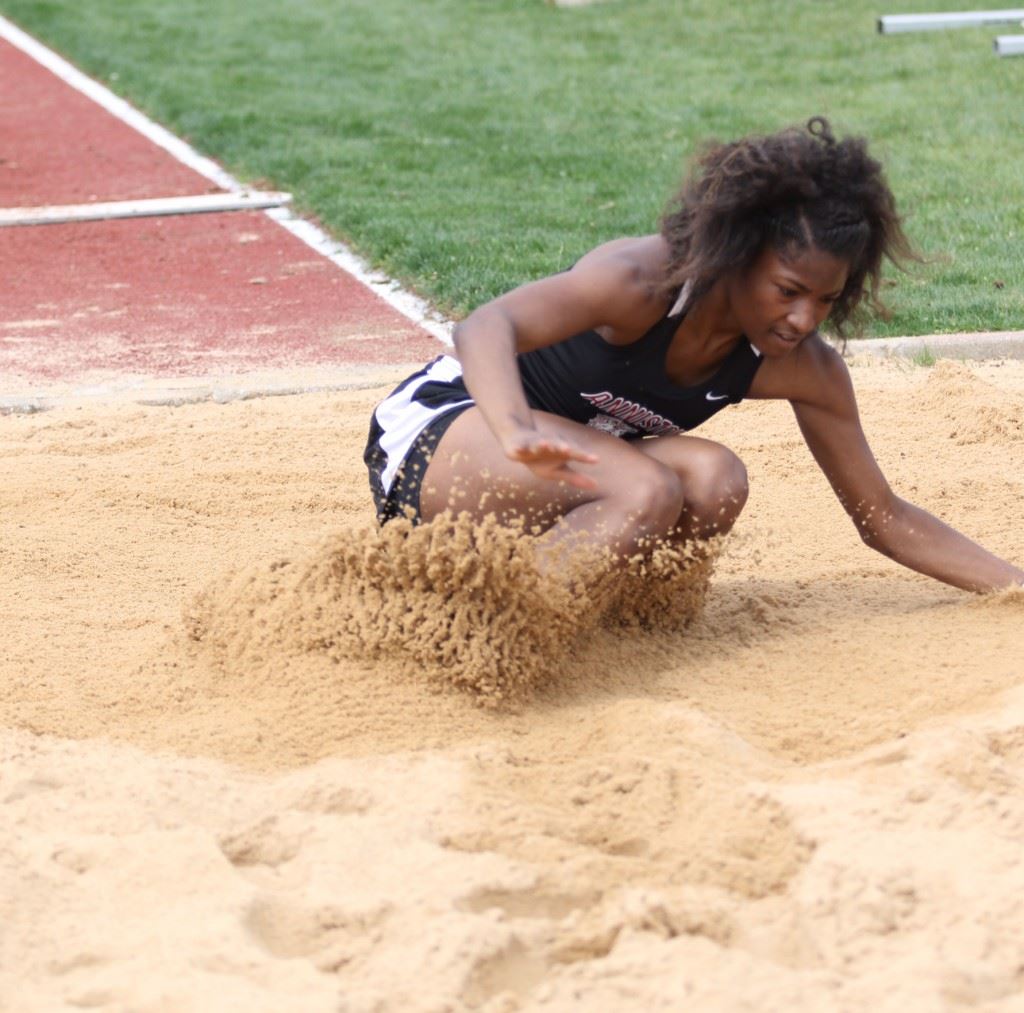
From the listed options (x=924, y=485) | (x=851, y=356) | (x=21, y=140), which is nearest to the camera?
(x=924, y=485)

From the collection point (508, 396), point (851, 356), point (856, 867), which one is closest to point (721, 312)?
point (508, 396)

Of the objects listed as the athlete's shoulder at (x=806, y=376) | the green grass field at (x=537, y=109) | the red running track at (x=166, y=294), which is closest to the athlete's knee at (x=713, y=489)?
the athlete's shoulder at (x=806, y=376)

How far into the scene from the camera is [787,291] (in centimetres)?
331

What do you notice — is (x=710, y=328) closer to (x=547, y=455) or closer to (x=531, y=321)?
(x=531, y=321)

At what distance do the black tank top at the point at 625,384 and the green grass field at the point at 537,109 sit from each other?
2.63m

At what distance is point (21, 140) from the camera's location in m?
10.7

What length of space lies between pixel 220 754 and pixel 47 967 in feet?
2.54

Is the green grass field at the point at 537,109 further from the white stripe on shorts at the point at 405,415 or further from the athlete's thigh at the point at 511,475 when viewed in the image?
the athlete's thigh at the point at 511,475

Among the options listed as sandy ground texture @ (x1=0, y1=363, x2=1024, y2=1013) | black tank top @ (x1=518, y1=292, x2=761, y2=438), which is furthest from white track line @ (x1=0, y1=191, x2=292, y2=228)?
black tank top @ (x1=518, y1=292, x2=761, y2=438)

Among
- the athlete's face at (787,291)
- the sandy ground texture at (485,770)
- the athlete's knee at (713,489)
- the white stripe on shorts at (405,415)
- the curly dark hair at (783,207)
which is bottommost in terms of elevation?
the sandy ground texture at (485,770)

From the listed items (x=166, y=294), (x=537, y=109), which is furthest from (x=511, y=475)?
(x=537, y=109)

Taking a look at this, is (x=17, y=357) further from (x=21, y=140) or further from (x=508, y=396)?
(x=21, y=140)

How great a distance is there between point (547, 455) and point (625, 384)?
639 mm

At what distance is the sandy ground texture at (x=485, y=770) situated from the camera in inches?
95.0
